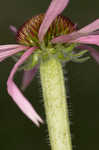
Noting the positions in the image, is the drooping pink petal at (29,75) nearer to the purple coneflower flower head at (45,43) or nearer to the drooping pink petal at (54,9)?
the purple coneflower flower head at (45,43)

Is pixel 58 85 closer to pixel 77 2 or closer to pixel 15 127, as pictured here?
pixel 15 127

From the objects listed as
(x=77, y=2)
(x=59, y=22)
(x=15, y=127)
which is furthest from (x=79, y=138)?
(x=59, y=22)

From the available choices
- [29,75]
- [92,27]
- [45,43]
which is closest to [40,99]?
[29,75]

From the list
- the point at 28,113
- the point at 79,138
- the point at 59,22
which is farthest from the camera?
the point at 79,138

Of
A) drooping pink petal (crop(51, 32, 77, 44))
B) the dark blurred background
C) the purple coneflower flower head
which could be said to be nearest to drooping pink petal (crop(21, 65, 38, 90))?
the purple coneflower flower head

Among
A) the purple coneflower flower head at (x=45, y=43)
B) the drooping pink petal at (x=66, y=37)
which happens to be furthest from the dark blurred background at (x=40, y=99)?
the drooping pink petal at (x=66, y=37)

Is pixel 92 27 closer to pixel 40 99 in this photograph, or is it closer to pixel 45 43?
pixel 45 43

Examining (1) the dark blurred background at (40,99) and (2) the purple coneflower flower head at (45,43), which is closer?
(2) the purple coneflower flower head at (45,43)
